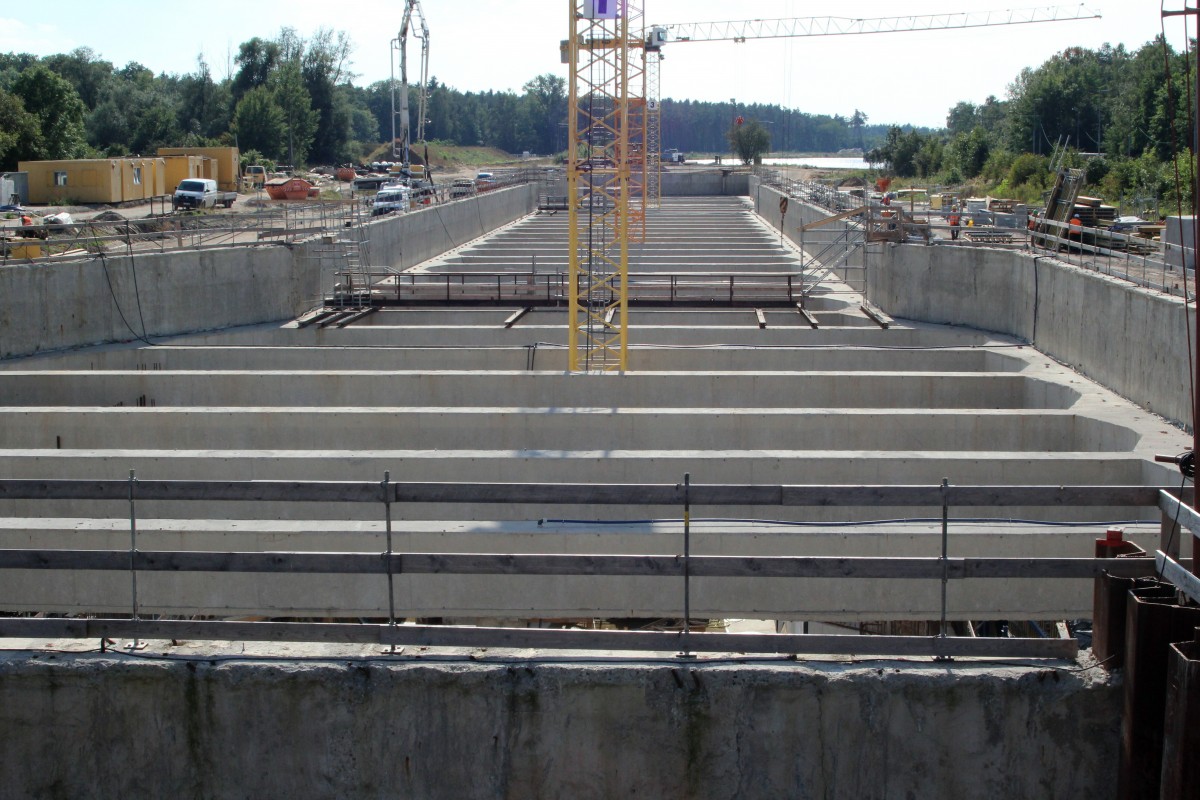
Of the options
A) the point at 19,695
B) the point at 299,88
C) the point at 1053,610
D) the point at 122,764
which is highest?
the point at 299,88

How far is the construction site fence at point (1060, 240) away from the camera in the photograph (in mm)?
19219

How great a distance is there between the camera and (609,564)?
5633mm

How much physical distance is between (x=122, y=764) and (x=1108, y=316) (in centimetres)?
1680

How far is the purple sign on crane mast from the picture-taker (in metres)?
19.3

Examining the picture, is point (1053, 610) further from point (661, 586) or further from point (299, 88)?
point (299, 88)

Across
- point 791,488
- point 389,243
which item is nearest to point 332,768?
point 791,488

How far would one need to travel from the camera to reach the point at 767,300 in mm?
28297

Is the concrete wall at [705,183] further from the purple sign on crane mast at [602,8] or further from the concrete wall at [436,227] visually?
the purple sign on crane mast at [602,8]

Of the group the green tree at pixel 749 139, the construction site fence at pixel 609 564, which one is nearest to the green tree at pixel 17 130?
the construction site fence at pixel 609 564

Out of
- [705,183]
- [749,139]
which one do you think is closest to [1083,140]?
[705,183]

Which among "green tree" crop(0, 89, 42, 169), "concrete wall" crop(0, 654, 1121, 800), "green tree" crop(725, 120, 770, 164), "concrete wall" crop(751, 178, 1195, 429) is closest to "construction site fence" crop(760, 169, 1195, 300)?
"concrete wall" crop(751, 178, 1195, 429)

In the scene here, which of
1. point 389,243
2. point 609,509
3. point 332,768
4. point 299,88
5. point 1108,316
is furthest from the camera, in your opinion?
point 299,88

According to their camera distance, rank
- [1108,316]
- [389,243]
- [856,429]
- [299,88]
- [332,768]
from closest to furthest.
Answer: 1. [332,768]
2. [856,429]
3. [1108,316]
4. [389,243]
5. [299,88]

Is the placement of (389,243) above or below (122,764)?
above
